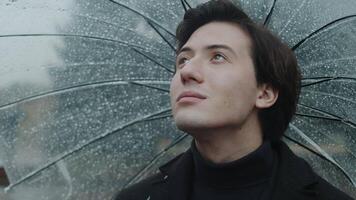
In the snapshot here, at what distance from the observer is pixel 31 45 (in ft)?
7.91

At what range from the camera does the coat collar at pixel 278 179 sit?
2.24 m

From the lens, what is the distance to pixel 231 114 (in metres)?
2.19

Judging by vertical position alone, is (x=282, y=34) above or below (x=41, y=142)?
above

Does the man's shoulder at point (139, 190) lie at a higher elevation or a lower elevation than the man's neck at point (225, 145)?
lower

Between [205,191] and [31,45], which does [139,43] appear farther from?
[205,191]

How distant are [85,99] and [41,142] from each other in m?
0.27

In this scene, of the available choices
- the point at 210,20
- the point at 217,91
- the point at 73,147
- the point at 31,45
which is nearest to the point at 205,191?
the point at 217,91

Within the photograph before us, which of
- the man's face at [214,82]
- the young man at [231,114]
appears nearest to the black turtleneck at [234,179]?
the young man at [231,114]

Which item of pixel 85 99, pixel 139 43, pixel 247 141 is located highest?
pixel 139 43

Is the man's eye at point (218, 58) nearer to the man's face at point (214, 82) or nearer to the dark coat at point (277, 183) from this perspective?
the man's face at point (214, 82)

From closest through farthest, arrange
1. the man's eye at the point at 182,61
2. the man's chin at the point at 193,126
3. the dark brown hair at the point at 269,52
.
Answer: the man's chin at the point at 193,126, the man's eye at the point at 182,61, the dark brown hair at the point at 269,52

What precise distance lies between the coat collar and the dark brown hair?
0.38 feet

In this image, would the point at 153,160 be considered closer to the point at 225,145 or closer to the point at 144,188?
the point at 144,188

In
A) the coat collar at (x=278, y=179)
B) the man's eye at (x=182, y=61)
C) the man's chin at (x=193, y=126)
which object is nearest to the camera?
the man's chin at (x=193, y=126)
